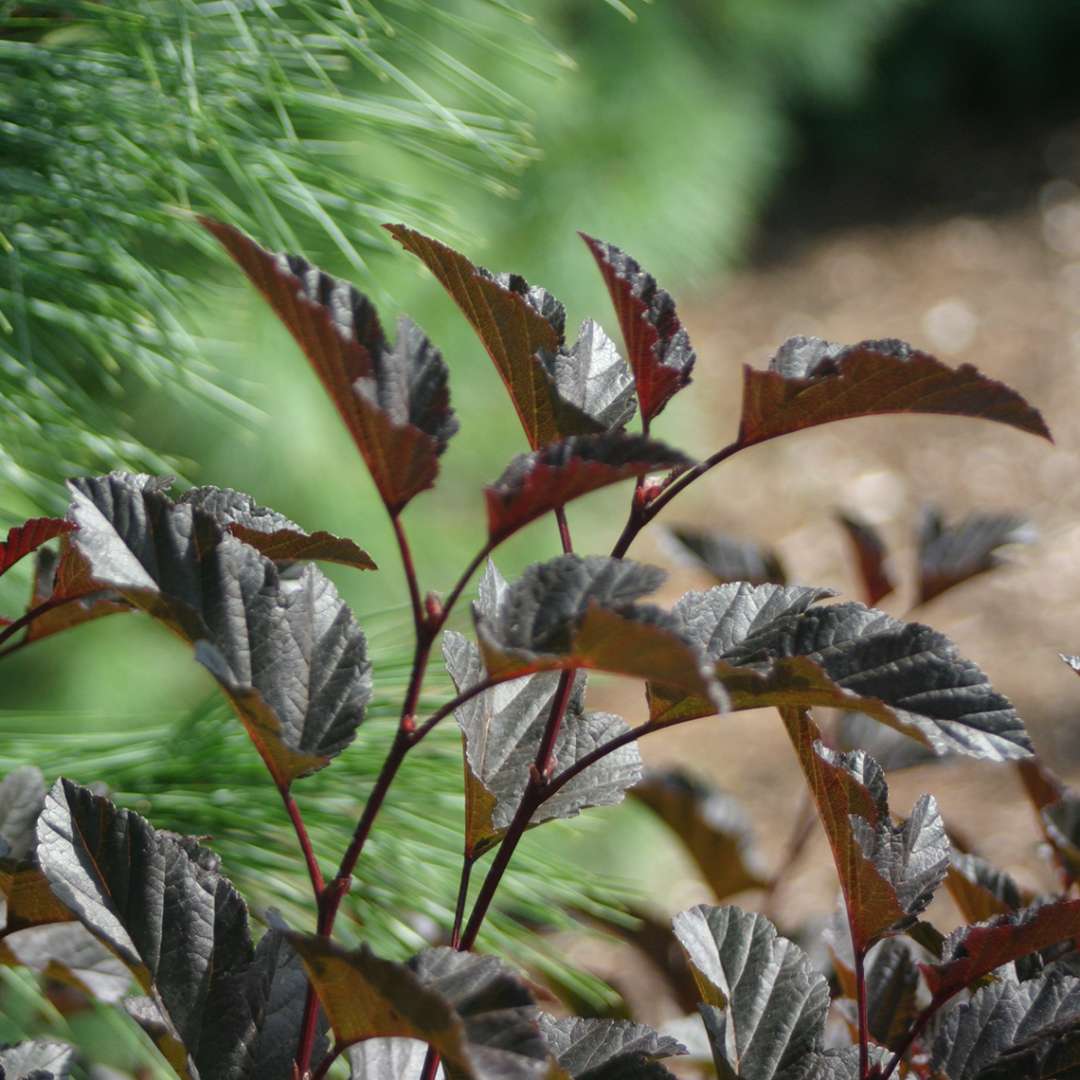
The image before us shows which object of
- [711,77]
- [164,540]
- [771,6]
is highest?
[771,6]

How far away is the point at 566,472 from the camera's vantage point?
29 centimetres

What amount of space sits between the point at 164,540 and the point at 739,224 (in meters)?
4.76

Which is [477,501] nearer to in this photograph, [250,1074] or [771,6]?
[250,1074]

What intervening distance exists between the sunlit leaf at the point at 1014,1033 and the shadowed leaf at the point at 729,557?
42 cm

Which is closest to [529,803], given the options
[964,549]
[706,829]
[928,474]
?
[706,829]

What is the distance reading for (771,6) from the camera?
421 centimetres

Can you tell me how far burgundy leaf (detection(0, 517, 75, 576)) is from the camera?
39 centimetres

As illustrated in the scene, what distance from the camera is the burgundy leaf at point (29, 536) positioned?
39 centimetres

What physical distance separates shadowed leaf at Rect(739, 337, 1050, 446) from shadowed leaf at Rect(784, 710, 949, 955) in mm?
84

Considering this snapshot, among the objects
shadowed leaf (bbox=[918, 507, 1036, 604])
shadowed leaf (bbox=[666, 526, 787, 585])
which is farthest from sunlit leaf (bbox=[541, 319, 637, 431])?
shadowed leaf (bbox=[918, 507, 1036, 604])

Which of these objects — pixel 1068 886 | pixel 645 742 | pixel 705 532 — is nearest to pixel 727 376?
pixel 645 742

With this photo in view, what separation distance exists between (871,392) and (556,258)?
216 cm

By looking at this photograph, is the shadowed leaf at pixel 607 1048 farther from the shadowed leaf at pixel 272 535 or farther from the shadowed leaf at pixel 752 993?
the shadowed leaf at pixel 272 535

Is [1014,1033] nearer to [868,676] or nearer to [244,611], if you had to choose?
[868,676]
